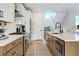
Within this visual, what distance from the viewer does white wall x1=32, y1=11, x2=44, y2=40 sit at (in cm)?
980

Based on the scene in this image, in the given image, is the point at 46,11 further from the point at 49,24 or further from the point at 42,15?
the point at 49,24

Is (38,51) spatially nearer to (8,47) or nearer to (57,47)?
(57,47)

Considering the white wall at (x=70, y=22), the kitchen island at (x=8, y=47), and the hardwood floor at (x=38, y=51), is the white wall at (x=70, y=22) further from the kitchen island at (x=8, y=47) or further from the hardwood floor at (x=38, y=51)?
the kitchen island at (x=8, y=47)

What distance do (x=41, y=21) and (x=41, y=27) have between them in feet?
1.63

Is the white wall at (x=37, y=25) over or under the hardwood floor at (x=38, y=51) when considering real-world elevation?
over

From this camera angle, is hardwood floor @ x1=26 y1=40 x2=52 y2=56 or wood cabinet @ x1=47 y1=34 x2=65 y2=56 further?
hardwood floor @ x1=26 y1=40 x2=52 y2=56

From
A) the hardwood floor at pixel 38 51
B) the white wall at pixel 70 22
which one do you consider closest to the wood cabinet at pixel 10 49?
the hardwood floor at pixel 38 51

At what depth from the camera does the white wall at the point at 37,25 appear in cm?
980

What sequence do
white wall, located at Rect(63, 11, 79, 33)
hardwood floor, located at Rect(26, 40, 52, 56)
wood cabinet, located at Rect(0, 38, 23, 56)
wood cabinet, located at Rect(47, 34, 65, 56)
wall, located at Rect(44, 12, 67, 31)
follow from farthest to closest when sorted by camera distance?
wall, located at Rect(44, 12, 67, 31) < white wall, located at Rect(63, 11, 79, 33) < hardwood floor, located at Rect(26, 40, 52, 56) < wood cabinet, located at Rect(47, 34, 65, 56) < wood cabinet, located at Rect(0, 38, 23, 56)

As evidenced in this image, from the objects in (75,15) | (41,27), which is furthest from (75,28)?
(41,27)

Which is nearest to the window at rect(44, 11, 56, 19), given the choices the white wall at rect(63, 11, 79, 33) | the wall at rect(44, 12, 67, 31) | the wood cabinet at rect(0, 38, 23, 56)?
the wall at rect(44, 12, 67, 31)

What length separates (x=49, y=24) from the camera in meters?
10.0

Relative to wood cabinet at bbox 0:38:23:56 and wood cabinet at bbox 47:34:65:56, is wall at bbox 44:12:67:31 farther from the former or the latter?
wood cabinet at bbox 0:38:23:56

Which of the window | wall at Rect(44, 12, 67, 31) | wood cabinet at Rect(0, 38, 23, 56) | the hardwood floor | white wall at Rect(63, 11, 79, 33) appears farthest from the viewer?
the window
